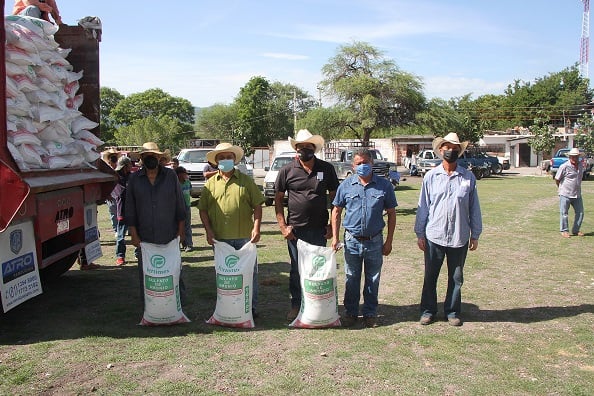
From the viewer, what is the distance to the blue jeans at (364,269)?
203 inches

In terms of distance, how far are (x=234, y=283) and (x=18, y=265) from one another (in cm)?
189

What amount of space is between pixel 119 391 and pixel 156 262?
155 centimetres

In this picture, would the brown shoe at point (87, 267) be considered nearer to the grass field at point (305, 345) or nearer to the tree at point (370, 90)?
the grass field at point (305, 345)

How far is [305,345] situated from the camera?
4.68m

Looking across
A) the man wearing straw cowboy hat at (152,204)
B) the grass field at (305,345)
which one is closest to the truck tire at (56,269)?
the grass field at (305,345)

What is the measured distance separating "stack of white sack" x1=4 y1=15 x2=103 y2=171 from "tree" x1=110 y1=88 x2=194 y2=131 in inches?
3115

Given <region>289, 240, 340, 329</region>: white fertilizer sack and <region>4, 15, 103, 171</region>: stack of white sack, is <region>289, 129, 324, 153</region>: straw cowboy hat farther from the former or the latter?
<region>4, 15, 103, 171</region>: stack of white sack

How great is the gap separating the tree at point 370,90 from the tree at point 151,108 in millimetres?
50854

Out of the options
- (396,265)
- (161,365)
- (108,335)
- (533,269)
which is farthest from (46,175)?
(533,269)

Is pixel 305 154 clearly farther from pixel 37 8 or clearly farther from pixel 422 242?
pixel 37 8

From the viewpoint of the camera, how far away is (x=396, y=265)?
805 cm

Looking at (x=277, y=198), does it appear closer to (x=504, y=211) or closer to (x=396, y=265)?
(x=396, y=265)

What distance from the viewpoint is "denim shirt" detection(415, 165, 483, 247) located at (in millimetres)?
5129

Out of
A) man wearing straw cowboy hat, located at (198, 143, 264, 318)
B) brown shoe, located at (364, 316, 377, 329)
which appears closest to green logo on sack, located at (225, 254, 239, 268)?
man wearing straw cowboy hat, located at (198, 143, 264, 318)
